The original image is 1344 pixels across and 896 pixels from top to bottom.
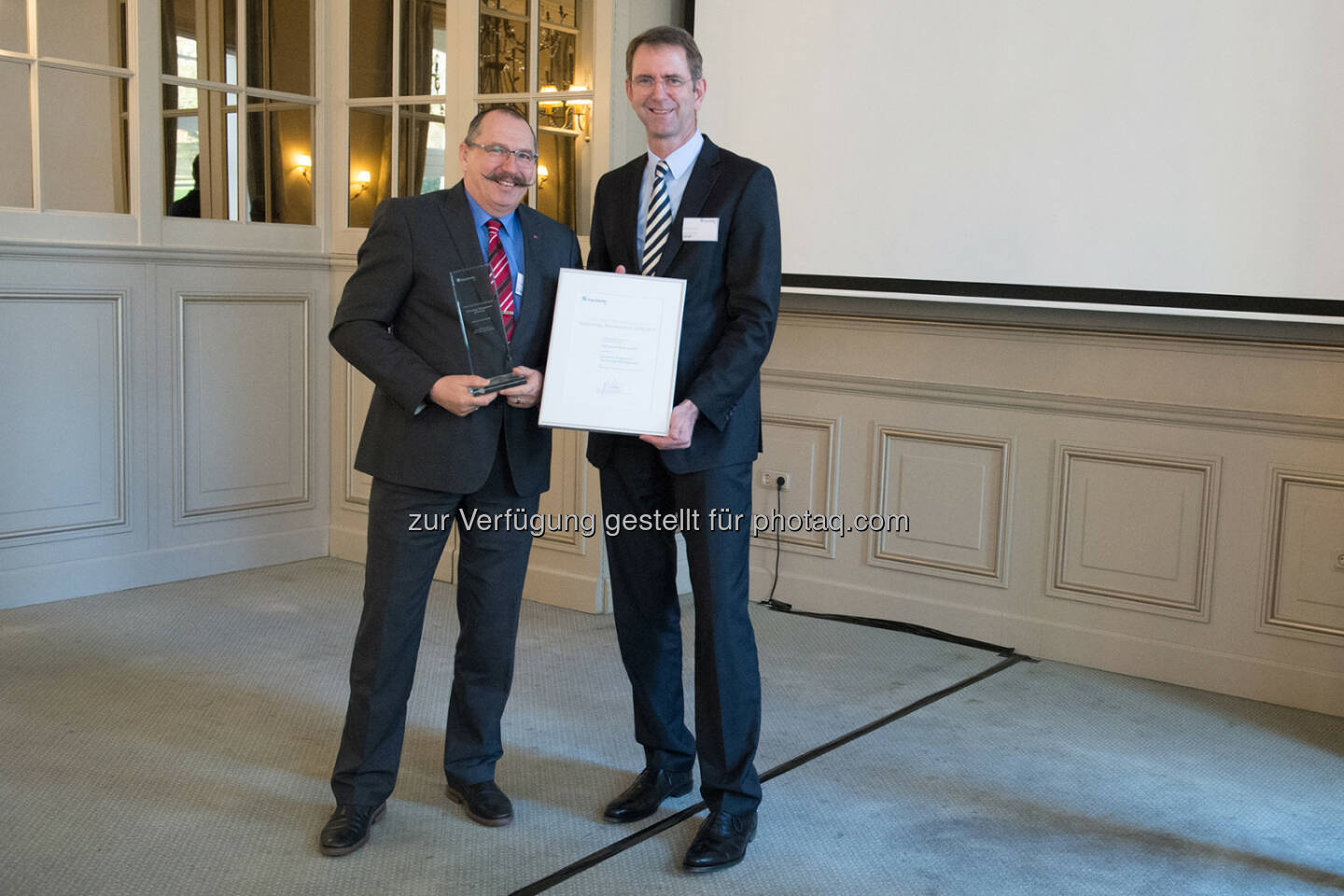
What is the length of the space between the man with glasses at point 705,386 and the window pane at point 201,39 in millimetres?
2569

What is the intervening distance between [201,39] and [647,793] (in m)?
3.33

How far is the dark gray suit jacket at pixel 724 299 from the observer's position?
7.92 ft

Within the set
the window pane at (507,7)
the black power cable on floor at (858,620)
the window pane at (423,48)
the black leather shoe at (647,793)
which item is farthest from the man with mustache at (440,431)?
the window pane at (423,48)

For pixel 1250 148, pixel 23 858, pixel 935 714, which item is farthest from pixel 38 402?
pixel 1250 148

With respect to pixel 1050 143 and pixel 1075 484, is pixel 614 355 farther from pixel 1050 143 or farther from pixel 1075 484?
pixel 1075 484

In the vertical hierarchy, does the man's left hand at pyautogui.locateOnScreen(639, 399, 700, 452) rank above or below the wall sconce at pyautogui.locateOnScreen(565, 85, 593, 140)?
below

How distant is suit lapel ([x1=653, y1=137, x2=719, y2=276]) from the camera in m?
2.46

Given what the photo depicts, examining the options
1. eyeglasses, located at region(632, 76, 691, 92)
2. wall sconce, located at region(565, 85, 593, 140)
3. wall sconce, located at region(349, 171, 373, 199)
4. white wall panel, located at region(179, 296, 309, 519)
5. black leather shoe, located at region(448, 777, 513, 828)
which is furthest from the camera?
wall sconce, located at region(349, 171, 373, 199)

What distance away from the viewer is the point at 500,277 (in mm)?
2510

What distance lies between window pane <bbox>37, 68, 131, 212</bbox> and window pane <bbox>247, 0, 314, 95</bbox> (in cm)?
58

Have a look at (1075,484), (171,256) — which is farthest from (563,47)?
(1075,484)

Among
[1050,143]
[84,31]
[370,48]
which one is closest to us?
[1050,143]

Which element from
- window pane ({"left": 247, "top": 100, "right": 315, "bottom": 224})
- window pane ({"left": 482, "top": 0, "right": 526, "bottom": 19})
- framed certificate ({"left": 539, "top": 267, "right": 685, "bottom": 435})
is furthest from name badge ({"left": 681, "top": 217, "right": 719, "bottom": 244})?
window pane ({"left": 247, "top": 100, "right": 315, "bottom": 224})

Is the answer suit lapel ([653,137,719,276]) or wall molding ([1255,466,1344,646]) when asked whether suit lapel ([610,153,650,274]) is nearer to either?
suit lapel ([653,137,719,276])
